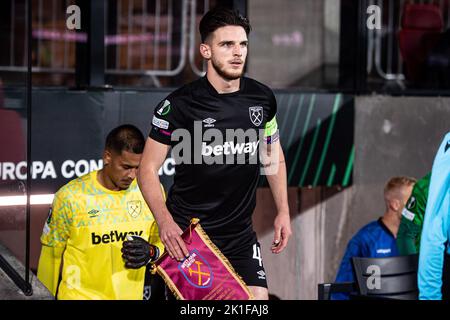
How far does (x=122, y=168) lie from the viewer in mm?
6133

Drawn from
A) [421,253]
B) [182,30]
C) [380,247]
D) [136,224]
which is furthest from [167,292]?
[182,30]

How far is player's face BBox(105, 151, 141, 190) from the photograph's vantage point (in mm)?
6102

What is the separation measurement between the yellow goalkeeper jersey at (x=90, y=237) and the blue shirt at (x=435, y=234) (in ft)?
5.15

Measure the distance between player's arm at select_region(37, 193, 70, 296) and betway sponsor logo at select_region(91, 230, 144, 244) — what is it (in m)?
0.17

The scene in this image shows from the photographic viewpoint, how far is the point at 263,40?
37.7ft

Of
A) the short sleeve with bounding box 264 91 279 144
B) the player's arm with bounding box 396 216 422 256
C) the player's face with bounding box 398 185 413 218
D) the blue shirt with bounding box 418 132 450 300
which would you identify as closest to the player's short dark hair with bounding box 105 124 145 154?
the short sleeve with bounding box 264 91 279 144

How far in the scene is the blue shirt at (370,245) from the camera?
25.0 feet

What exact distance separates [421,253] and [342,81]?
2.63 metres

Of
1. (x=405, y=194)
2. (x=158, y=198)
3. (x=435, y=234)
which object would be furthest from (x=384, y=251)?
(x=158, y=198)

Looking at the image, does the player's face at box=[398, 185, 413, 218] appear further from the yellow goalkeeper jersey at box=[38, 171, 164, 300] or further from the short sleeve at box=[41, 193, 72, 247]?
A: the short sleeve at box=[41, 193, 72, 247]

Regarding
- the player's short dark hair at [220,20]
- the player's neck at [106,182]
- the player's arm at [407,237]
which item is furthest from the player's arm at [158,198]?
the player's arm at [407,237]

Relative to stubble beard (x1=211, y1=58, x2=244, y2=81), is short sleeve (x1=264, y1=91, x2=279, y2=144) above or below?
below

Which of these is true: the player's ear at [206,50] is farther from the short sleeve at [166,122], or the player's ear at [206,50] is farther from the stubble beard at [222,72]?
the short sleeve at [166,122]
